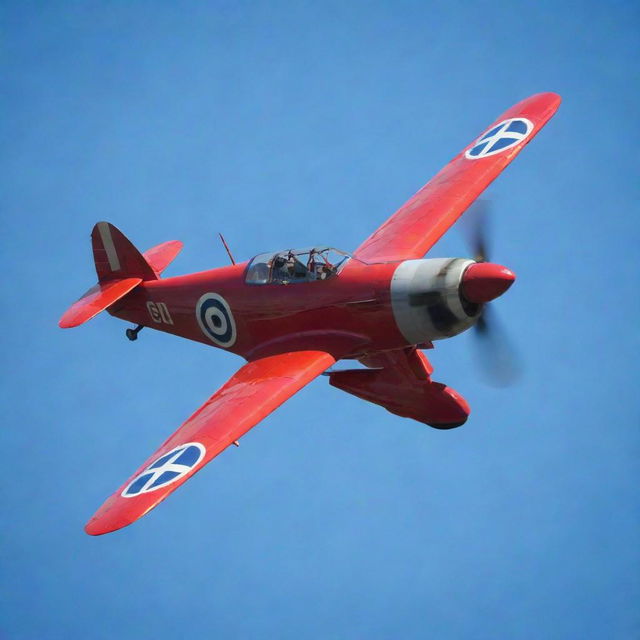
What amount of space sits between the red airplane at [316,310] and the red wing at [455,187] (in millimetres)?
31

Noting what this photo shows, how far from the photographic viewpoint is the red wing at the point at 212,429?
1569 centimetres

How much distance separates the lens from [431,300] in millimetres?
17656

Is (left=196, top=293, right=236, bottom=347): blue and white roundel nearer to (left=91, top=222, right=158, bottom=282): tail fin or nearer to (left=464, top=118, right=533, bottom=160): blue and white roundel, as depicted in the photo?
(left=91, top=222, right=158, bottom=282): tail fin

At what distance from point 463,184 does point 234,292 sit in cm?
479

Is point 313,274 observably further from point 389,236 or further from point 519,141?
point 519,141

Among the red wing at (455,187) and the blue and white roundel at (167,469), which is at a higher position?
the red wing at (455,187)

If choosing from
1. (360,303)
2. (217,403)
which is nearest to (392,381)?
(360,303)

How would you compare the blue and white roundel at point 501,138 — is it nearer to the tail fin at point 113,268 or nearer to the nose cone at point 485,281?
the nose cone at point 485,281

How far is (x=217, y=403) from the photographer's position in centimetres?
1808

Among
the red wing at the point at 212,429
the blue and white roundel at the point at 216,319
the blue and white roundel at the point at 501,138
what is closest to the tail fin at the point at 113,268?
the blue and white roundel at the point at 216,319

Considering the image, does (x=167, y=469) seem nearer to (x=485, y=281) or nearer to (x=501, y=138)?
(x=485, y=281)

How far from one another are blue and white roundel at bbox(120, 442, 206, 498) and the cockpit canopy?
11.5 ft

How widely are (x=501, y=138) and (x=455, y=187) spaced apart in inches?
67.5

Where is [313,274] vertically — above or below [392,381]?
above
